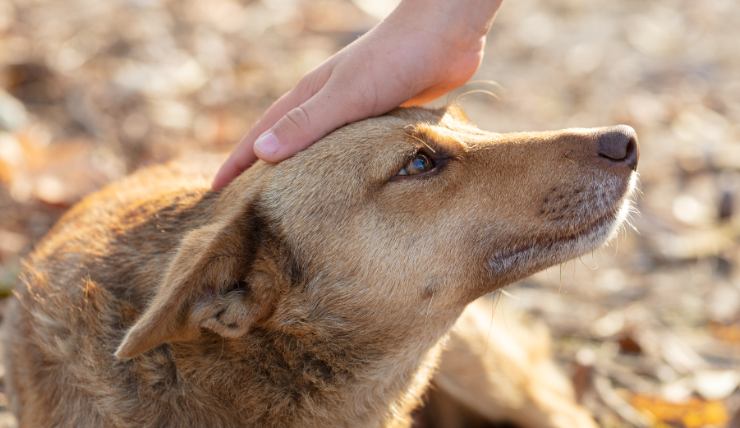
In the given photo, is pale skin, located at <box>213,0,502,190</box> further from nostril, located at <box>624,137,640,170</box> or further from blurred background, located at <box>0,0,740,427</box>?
nostril, located at <box>624,137,640,170</box>

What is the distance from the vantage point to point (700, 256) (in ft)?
19.2

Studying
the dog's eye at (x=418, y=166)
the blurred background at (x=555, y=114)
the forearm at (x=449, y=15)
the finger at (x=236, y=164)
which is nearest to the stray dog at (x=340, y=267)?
the dog's eye at (x=418, y=166)

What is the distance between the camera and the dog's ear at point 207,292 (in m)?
2.87

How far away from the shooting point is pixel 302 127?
346 centimetres

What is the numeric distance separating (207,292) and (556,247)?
1260mm

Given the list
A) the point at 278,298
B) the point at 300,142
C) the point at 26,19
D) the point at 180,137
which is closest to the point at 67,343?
the point at 278,298

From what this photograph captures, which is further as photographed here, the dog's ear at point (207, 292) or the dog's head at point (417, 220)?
the dog's head at point (417, 220)

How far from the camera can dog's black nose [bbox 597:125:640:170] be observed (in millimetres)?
3391

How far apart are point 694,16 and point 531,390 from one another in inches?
242

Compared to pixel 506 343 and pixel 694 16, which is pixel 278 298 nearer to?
pixel 506 343

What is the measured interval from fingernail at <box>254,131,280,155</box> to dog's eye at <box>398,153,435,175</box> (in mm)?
470

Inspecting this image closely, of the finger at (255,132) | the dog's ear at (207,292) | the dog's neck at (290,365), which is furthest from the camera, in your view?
the finger at (255,132)

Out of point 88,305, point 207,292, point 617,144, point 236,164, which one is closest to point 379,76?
point 236,164

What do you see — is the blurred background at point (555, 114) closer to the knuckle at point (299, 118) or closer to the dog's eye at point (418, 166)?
the dog's eye at point (418, 166)
